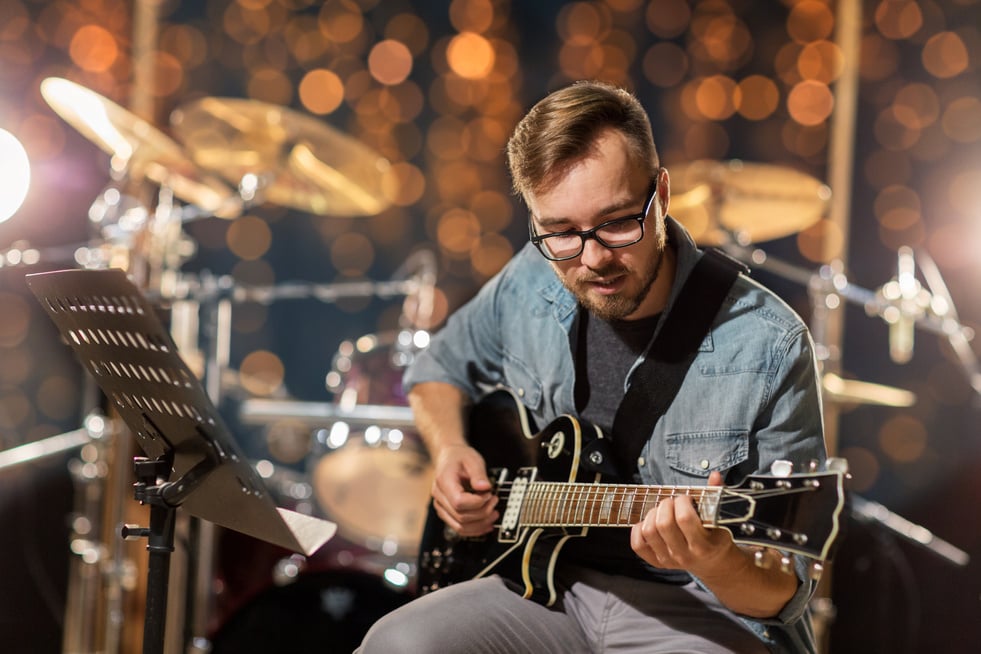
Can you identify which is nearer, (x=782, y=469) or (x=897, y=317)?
(x=782, y=469)

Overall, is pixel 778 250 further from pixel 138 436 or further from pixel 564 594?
pixel 138 436

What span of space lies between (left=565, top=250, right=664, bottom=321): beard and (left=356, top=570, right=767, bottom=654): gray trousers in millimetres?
516

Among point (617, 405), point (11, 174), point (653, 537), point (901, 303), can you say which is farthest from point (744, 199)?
point (11, 174)

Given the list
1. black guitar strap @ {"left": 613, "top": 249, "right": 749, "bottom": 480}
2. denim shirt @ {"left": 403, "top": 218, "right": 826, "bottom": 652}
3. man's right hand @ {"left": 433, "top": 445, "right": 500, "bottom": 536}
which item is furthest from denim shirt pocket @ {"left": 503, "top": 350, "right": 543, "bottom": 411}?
black guitar strap @ {"left": 613, "top": 249, "right": 749, "bottom": 480}

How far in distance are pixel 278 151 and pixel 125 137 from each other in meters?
0.52

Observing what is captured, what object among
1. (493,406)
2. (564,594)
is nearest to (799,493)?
(564,594)

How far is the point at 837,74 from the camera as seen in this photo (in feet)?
13.8

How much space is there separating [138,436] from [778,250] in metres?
3.19

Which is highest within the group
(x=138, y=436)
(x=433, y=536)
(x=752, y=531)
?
(x=752, y=531)

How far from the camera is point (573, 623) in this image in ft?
6.24

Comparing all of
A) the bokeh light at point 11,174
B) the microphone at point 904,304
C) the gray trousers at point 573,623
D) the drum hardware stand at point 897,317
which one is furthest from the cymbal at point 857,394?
the bokeh light at point 11,174

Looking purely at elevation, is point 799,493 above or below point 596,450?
above

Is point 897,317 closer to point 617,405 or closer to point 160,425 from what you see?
point 617,405

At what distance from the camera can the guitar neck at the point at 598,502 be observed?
1.55 m
